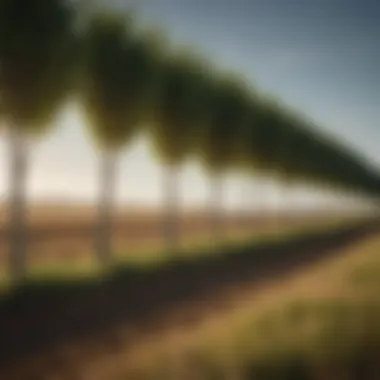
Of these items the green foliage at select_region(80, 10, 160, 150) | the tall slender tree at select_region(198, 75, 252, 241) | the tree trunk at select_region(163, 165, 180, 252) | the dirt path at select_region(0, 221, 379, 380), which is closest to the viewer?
the dirt path at select_region(0, 221, 379, 380)

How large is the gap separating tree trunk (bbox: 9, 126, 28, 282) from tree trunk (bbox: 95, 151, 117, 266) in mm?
675

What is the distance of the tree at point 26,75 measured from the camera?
4879mm

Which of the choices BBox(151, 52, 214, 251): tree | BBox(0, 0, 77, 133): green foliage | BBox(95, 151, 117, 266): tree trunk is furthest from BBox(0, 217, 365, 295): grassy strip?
BBox(0, 0, 77, 133): green foliage

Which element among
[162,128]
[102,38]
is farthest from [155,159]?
[102,38]

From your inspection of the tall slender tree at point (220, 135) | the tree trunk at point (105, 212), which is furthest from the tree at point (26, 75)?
the tall slender tree at point (220, 135)

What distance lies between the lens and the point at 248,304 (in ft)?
13.6

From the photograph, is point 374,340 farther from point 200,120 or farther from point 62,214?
point 200,120

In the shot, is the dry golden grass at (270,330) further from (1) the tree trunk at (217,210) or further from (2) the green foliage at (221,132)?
(2) the green foliage at (221,132)

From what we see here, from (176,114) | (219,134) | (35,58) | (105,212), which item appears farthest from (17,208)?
(219,134)

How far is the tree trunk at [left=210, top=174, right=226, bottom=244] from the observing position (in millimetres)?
5599

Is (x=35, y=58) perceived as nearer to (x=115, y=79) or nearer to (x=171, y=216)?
(x=115, y=79)

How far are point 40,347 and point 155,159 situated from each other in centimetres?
320

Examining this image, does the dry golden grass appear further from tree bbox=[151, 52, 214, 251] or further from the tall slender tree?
tree bbox=[151, 52, 214, 251]

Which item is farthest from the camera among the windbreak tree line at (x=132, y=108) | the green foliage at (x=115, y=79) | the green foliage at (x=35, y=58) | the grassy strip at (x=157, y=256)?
the green foliage at (x=115, y=79)
